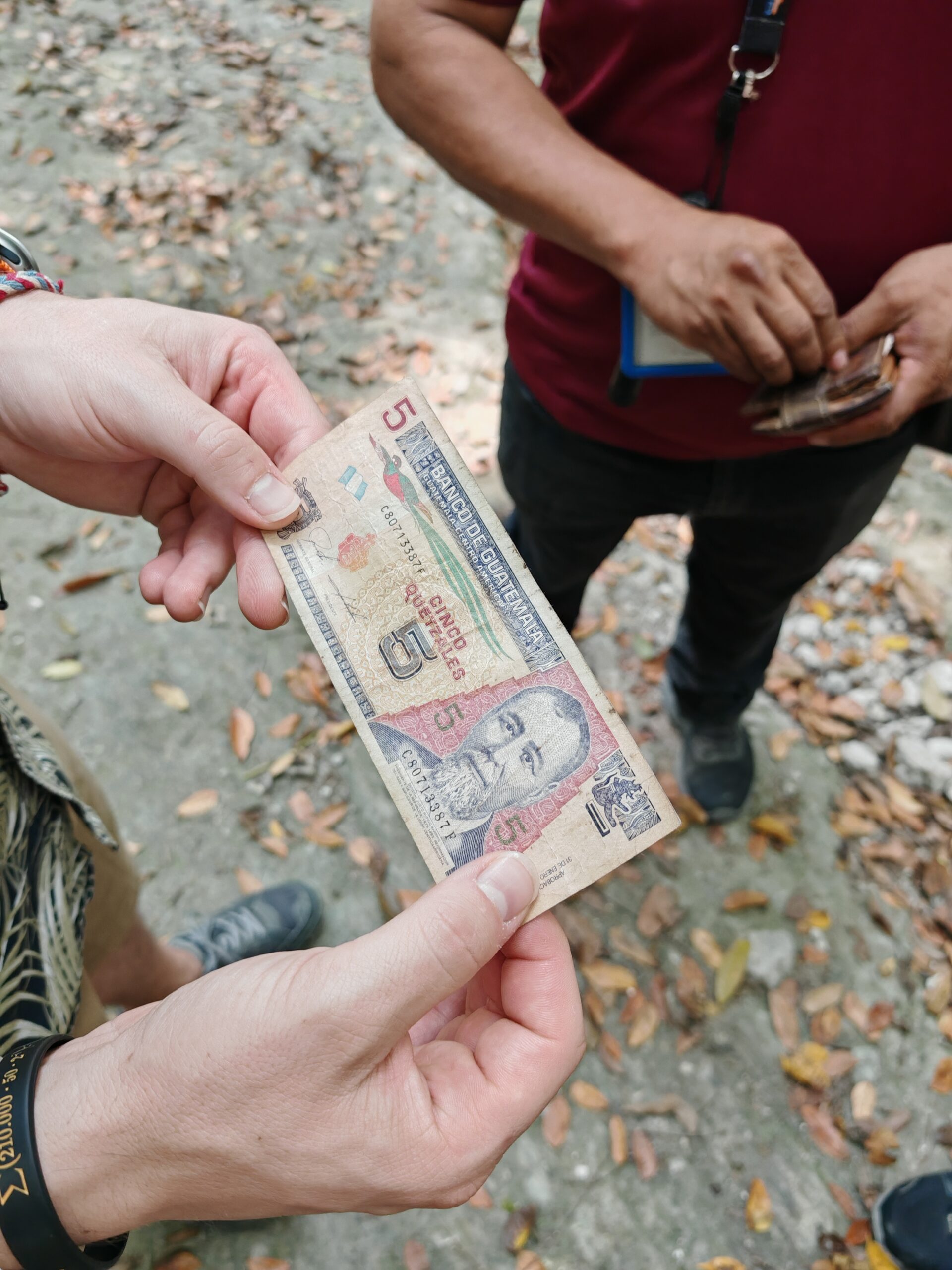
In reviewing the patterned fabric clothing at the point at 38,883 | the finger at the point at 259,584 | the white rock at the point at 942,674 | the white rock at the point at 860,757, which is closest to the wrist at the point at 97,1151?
the patterned fabric clothing at the point at 38,883

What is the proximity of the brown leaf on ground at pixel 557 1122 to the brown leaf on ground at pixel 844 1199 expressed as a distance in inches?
27.9

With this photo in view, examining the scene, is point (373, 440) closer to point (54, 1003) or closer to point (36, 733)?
point (36, 733)

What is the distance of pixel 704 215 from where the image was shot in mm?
1270

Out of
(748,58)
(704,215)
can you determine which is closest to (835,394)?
(704,215)

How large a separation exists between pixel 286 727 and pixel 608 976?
4.47 feet

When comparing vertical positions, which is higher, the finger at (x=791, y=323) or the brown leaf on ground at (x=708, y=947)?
the finger at (x=791, y=323)

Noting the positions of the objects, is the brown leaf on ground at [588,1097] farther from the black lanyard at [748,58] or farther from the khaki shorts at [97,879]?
the black lanyard at [748,58]

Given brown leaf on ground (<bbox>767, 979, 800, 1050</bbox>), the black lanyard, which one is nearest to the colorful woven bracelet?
the black lanyard

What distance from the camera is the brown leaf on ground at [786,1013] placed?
2.25 meters

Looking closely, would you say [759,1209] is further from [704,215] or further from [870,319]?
[704,215]

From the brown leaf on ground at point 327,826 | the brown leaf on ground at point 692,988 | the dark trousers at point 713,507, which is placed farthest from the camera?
the brown leaf on ground at point 327,826

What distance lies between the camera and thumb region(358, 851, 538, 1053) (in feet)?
2.90

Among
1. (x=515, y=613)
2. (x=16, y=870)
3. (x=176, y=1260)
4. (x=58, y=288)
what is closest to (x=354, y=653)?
(x=515, y=613)

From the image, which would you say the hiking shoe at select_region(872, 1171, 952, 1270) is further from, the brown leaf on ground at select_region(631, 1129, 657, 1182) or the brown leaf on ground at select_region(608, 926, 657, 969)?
the brown leaf on ground at select_region(608, 926, 657, 969)
